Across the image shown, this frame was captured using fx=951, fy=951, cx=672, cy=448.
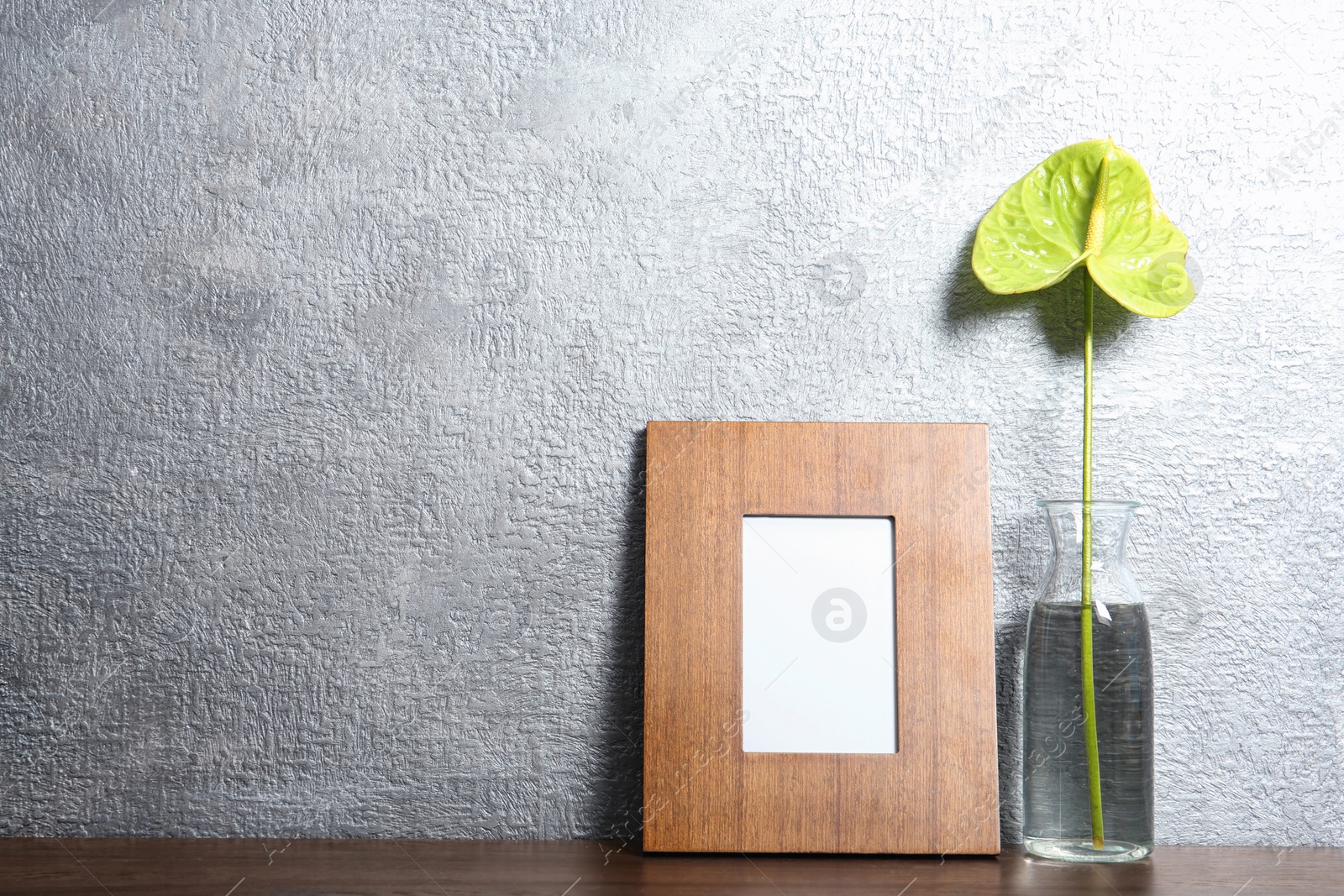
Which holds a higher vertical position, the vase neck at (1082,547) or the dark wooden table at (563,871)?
the vase neck at (1082,547)

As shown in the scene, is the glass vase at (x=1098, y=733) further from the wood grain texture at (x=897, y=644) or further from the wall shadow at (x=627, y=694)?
the wall shadow at (x=627, y=694)

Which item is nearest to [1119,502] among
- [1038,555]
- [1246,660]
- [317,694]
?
[1038,555]

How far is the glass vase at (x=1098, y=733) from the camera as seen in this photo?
84cm

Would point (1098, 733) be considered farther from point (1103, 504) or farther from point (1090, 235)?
point (1090, 235)

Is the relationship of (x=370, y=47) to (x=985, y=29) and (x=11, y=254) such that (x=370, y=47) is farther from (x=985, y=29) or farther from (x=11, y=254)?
(x=985, y=29)

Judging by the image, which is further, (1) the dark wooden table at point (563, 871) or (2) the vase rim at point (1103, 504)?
(2) the vase rim at point (1103, 504)

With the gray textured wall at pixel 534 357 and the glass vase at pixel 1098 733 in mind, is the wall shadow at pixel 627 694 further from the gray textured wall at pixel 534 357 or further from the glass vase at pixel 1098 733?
the glass vase at pixel 1098 733

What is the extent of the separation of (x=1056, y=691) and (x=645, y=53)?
73 centimetres

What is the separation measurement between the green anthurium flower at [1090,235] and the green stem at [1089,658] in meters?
0.03

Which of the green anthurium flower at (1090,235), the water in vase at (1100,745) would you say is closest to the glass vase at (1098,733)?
the water in vase at (1100,745)

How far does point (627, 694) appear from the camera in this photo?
3.06 feet

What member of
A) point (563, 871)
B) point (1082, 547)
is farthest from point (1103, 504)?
point (563, 871)

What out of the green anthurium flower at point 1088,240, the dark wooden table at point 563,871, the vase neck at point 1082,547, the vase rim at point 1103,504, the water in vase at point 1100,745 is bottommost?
the dark wooden table at point 563,871

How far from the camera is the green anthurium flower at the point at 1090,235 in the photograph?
0.88 metres
